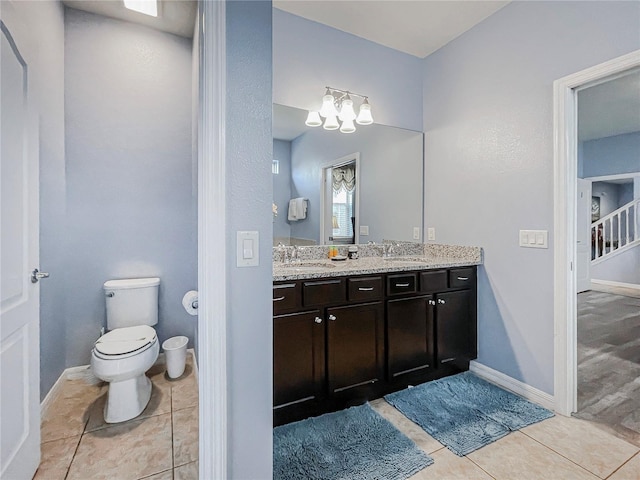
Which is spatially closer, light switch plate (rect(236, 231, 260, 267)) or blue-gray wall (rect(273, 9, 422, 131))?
light switch plate (rect(236, 231, 260, 267))

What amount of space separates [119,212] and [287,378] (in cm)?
190

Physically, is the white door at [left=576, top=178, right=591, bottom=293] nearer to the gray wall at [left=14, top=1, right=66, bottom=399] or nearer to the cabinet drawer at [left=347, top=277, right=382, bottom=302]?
the cabinet drawer at [left=347, top=277, right=382, bottom=302]

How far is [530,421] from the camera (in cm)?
186

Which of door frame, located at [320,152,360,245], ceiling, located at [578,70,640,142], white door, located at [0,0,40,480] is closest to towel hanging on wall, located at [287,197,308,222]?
door frame, located at [320,152,360,245]

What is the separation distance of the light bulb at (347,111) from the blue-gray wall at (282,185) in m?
0.49

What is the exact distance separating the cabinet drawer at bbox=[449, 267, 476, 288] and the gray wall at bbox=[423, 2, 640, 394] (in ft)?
0.28

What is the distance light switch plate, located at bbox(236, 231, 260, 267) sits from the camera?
1034 mm

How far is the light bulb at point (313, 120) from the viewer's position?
2457 mm

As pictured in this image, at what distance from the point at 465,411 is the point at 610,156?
6.21 metres

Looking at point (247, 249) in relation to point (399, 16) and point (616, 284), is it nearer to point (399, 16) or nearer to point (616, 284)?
point (399, 16)

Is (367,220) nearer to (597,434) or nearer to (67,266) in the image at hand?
(597,434)

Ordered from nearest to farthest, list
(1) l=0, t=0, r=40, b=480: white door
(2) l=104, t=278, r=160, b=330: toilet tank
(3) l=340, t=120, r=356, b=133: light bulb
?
(1) l=0, t=0, r=40, b=480: white door < (2) l=104, t=278, r=160, b=330: toilet tank < (3) l=340, t=120, r=356, b=133: light bulb

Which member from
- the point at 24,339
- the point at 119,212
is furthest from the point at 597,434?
the point at 119,212

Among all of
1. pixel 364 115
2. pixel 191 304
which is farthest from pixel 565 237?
pixel 191 304
